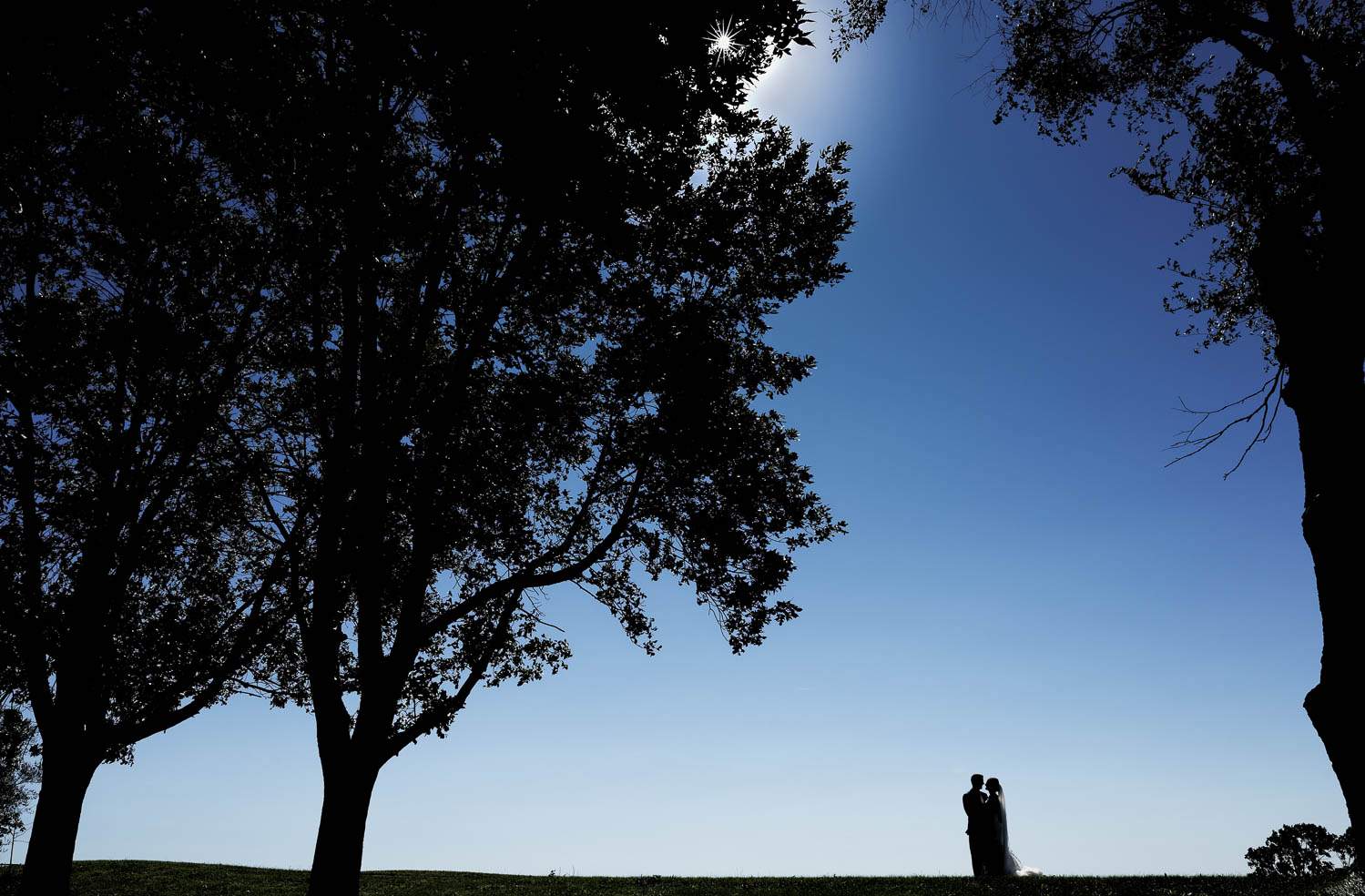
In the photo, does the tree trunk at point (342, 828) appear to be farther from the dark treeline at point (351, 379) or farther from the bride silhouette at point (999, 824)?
the bride silhouette at point (999, 824)

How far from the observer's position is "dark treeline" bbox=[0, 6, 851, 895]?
42.4 feet

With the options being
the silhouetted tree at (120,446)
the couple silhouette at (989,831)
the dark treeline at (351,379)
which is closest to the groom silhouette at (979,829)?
the couple silhouette at (989,831)

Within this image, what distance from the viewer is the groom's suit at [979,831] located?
2033 centimetres

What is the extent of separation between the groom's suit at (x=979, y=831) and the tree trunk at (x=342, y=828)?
48.2ft

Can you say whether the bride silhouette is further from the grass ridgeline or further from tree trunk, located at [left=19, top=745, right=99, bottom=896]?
tree trunk, located at [left=19, top=745, right=99, bottom=896]

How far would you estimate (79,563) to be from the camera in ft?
52.7

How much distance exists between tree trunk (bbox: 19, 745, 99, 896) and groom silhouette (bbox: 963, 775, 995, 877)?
19.6 meters

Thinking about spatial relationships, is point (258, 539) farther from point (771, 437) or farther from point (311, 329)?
point (771, 437)

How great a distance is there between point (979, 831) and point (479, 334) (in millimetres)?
17233

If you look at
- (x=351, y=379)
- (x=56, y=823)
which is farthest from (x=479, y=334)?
(x=56, y=823)

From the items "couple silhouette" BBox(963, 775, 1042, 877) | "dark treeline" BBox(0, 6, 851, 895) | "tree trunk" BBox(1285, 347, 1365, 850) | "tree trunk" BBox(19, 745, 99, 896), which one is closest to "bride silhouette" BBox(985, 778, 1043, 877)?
"couple silhouette" BBox(963, 775, 1042, 877)

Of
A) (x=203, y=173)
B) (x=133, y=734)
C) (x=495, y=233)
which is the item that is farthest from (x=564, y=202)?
(x=133, y=734)

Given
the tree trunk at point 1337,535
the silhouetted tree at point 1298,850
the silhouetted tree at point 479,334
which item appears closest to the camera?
the tree trunk at point 1337,535

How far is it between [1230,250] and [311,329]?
1999cm
